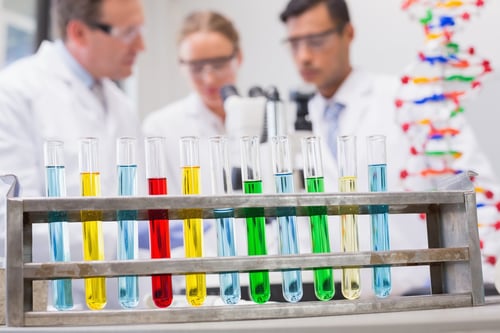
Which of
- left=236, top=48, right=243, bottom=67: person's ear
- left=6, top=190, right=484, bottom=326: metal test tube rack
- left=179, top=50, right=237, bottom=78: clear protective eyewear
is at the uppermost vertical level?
left=236, top=48, right=243, bottom=67: person's ear

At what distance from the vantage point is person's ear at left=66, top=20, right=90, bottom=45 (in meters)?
2.32

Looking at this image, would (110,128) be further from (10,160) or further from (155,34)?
(155,34)

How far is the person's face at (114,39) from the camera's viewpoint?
232 cm

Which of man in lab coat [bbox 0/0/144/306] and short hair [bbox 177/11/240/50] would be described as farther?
short hair [bbox 177/11/240/50]

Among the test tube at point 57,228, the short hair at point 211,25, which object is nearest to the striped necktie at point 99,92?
the short hair at point 211,25

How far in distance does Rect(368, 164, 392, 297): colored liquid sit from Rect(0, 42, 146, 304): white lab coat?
2.68 feet

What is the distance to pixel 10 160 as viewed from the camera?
1.78m

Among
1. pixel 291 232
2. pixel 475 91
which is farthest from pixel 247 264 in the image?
pixel 475 91

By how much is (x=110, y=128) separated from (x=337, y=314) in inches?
63.8

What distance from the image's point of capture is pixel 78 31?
7.64ft

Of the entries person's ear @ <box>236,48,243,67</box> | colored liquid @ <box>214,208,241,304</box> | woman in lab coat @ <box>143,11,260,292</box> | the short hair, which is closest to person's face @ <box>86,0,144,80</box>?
woman in lab coat @ <box>143,11,260,292</box>

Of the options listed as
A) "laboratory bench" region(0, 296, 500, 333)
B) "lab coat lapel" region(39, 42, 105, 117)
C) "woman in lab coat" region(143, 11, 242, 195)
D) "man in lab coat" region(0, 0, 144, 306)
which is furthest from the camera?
"woman in lab coat" region(143, 11, 242, 195)

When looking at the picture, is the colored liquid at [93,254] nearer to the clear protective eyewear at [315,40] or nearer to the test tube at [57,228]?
the test tube at [57,228]

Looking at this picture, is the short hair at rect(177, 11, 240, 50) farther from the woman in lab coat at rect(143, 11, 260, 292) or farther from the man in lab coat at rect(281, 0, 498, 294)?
the man in lab coat at rect(281, 0, 498, 294)
